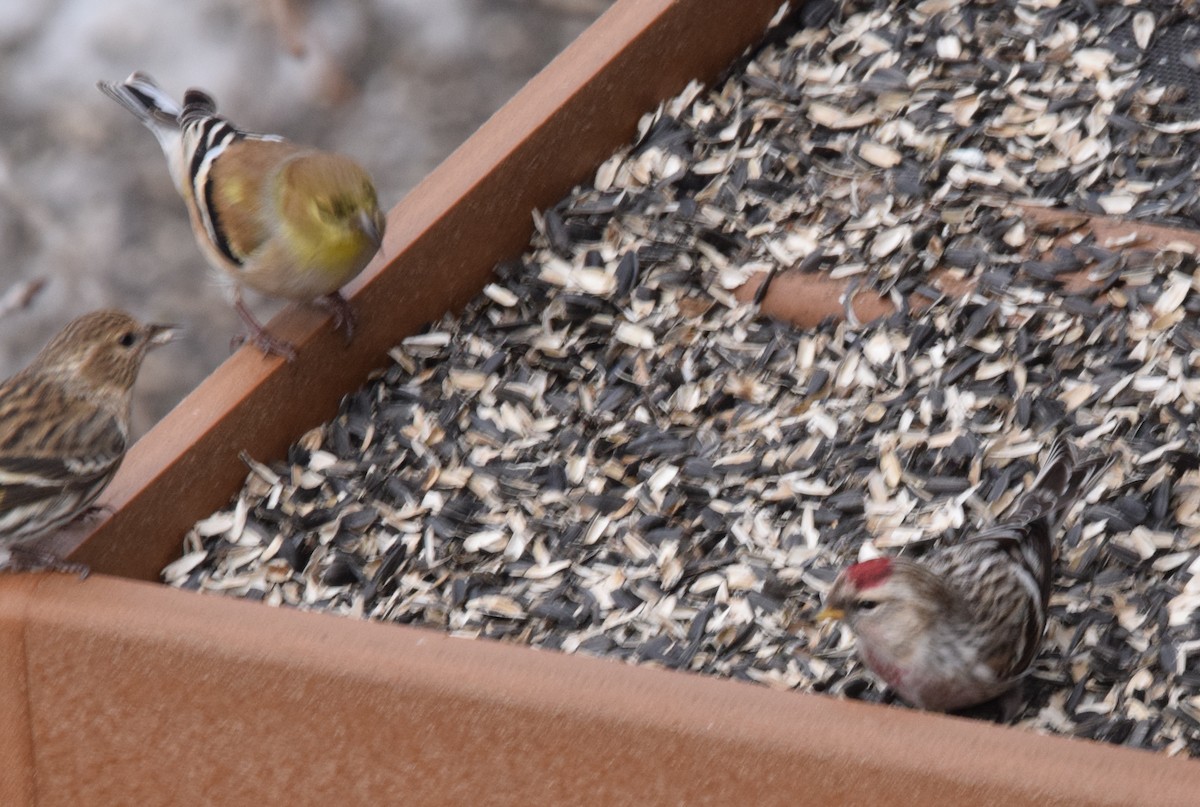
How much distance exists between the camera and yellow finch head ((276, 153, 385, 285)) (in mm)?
3246

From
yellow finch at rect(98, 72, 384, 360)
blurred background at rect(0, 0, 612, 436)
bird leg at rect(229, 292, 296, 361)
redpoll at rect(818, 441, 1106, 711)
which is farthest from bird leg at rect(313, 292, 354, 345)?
blurred background at rect(0, 0, 612, 436)

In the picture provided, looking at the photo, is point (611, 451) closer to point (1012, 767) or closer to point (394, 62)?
point (1012, 767)

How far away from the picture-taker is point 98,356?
300cm

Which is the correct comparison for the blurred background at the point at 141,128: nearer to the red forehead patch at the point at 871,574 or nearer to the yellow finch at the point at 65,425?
the yellow finch at the point at 65,425

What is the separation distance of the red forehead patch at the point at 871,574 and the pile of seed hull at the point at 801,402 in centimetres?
26

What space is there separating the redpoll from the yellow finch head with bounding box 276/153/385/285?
4.12ft

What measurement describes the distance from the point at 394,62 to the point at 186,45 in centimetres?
71

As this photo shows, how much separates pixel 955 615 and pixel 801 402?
0.72 m

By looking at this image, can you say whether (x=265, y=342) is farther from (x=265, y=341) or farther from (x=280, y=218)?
(x=280, y=218)

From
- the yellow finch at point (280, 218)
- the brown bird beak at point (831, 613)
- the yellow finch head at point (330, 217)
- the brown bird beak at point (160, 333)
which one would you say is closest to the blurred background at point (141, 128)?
the yellow finch at point (280, 218)

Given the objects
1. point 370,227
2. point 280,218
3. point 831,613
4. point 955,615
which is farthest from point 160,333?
point 955,615

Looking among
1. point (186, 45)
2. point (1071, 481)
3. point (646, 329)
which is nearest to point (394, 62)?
point (186, 45)

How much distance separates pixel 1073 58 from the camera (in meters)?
3.99

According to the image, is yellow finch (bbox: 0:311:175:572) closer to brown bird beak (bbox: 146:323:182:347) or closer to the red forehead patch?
brown bird beak (bbox: 146:323:182:347)
